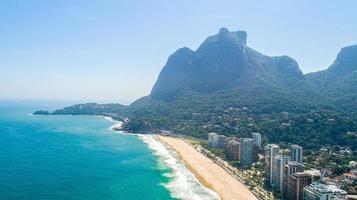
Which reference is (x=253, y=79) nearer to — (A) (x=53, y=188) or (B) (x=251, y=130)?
(B) (x=251, y=130)

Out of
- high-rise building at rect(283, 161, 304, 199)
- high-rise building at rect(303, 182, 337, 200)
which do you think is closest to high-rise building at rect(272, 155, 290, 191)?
high-rise building at rect(283, 161, 304, 199)

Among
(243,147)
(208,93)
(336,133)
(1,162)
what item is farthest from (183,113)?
(1,162)

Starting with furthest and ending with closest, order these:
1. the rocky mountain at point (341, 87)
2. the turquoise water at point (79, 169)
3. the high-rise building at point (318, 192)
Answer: the rocky mountain at point (341, 87) < the turquoise water at point (79, 169) < the high-rise building at point (318, 192)

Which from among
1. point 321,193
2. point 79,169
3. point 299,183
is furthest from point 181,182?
point 321,193

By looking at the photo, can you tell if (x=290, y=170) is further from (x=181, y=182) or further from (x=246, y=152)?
(x=246, y=152)

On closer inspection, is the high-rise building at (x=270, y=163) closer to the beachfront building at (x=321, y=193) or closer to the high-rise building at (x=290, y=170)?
the high-rise building at (x=290, y=170)

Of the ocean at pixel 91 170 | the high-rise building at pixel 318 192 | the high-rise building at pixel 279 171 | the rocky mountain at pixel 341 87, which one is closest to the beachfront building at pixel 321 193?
the high-rise building at pixel 318 192
